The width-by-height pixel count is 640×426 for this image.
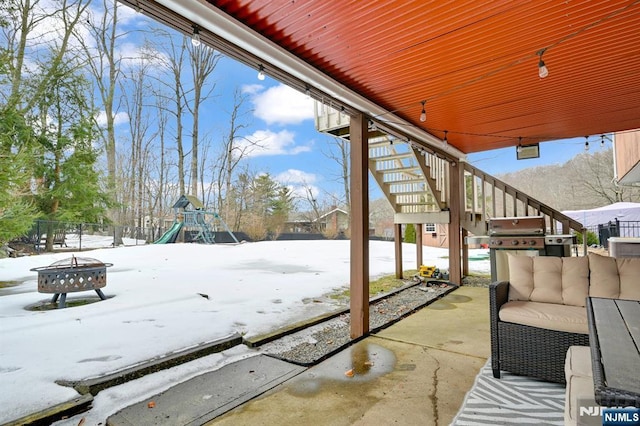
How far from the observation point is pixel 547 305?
2.65 m

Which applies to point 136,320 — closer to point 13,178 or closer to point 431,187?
point 13,178

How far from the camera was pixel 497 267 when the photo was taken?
18.8 ft

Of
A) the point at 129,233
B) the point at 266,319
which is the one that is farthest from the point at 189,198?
the point at 266,319

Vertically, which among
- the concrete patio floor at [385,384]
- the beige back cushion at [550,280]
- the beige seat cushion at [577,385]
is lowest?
the concrete patio floor at [385,384]

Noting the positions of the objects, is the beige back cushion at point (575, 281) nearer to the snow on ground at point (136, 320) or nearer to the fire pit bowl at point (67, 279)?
the snow on ground at point (136, 320)

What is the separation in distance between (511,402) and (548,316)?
0.68 metres

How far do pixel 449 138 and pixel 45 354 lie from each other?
599cm

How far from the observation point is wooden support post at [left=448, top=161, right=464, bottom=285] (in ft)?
A: 21.7

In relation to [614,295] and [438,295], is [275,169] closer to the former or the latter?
[438,295]

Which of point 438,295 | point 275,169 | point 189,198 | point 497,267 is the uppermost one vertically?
point 275,169

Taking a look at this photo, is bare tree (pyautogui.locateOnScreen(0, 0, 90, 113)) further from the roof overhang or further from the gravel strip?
the gravel strip

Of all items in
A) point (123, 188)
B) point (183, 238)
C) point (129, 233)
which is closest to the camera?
point (183, 238)

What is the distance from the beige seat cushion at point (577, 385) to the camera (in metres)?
1.31

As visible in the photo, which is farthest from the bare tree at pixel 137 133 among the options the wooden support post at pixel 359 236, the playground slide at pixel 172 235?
the wooden support post at pixel 359 236
